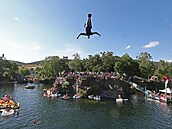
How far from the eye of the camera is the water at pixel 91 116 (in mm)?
31656

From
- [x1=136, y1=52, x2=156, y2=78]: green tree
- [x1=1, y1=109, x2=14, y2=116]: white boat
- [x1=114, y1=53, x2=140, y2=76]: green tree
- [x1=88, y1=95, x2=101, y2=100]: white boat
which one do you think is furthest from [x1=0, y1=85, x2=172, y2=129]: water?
[x1=136, y1=52, x2=156, y2=78]: green tree

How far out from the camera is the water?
3166cm

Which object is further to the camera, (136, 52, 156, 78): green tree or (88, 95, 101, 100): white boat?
(136, 52, 156, 78): green tree

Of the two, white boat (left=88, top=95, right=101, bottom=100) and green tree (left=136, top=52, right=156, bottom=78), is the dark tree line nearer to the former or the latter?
green tree (left=136, top=52, right=156, bottom=78)

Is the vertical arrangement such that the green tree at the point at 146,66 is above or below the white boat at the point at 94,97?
above

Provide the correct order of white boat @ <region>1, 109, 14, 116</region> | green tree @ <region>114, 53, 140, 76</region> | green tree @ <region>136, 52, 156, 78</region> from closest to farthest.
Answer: white boat @ <region>1, 109, 14, 116</region>
green tree @ <region>114, 53, 140, 76</region>
green tree @ <region>136, 52, 156, 78</region>

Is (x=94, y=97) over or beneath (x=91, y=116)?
over

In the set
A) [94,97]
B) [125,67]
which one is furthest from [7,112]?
[125,67]

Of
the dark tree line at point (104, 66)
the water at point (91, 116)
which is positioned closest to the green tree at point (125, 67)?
the dark tree line at point (104, 66)

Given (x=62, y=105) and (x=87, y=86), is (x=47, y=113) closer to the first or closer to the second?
(x=62, y=105)

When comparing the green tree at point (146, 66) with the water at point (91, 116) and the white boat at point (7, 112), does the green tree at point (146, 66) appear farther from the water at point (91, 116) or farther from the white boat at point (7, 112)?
the white boat at point (7, 112)

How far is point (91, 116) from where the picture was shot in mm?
37188

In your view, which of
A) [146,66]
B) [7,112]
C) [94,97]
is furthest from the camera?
[146,66]

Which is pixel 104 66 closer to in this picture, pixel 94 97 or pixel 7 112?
pixel 94 97
